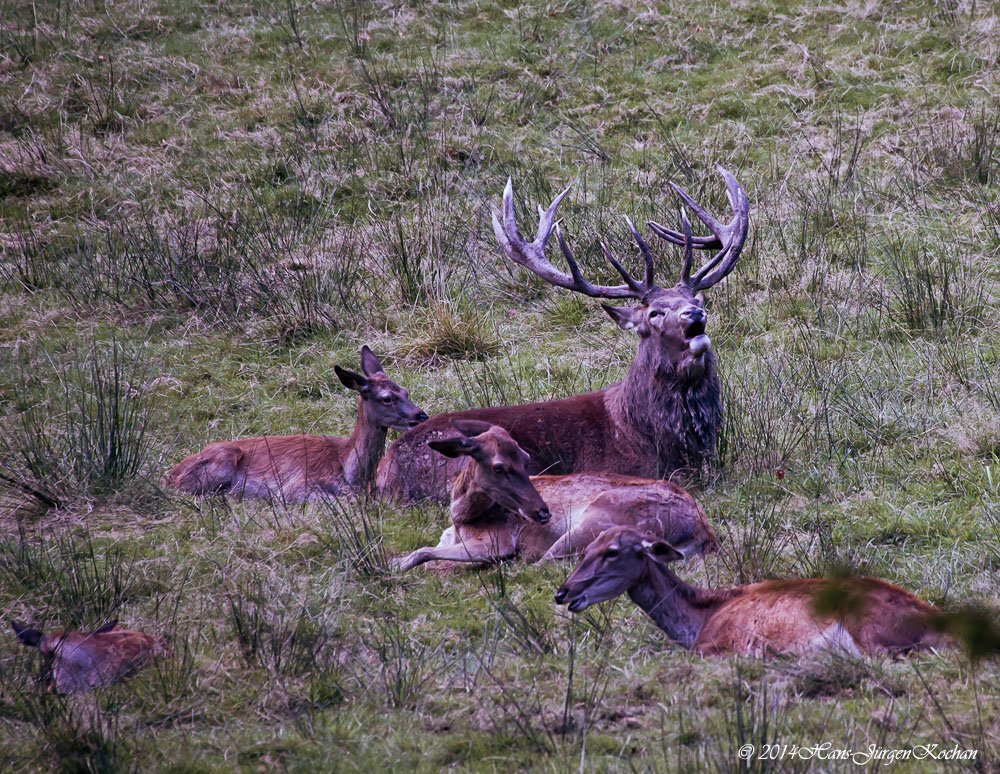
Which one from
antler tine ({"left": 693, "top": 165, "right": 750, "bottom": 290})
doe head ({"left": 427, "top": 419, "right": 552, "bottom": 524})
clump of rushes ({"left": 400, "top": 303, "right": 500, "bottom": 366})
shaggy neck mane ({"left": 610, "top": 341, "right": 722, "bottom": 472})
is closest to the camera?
doe head ({"left": 427, "top": 419, "right": 552, "bottom": 524})

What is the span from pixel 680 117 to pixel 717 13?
2.30 m

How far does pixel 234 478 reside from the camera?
657 centimetres

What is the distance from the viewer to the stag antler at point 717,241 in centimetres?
655

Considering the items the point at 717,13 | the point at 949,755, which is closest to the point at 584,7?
the point at 717,13

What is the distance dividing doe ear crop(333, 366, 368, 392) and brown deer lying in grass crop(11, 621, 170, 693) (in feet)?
8.71

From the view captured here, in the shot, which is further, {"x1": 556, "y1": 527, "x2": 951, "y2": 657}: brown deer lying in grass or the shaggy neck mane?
the shaggy neck mane

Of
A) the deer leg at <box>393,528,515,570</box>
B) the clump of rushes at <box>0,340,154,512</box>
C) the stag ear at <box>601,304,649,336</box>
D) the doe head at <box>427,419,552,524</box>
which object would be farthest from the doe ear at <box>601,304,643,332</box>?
the clump of rushes at <box>0,340,154,512</box>

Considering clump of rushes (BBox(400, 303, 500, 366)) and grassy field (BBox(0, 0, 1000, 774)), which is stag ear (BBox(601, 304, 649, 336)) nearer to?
grassy field (BBox(0, 0, 1000, 774))

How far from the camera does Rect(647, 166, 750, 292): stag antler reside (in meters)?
6.55

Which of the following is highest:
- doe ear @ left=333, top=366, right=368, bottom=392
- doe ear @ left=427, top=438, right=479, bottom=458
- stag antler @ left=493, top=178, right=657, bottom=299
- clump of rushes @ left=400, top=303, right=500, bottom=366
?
stag antler @ left=493, top=178, right=657, bottom=299

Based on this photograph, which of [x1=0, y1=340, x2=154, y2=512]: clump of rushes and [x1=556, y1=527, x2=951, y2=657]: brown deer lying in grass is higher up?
[x1=556, y1=527, x2=951, y2=657]: brown deer lying in grass

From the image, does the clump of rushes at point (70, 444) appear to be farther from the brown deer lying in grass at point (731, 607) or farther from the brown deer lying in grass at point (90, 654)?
the brown deer lying in grass at point (731, 607)

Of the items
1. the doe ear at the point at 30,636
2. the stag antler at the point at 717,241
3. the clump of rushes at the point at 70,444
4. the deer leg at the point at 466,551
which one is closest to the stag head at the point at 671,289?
the stag antler at the point at 717,241

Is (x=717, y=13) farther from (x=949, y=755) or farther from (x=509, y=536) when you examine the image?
(x=949, y=755)
